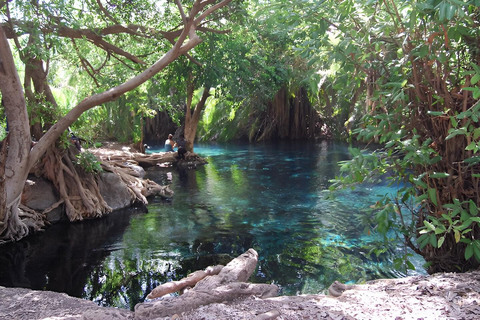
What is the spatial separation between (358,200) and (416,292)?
280 inches

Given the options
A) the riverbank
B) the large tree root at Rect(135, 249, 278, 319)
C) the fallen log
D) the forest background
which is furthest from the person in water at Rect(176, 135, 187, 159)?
the riverbank

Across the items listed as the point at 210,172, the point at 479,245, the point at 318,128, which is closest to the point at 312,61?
the point at 479,245

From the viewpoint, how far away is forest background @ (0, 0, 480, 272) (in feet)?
12.1

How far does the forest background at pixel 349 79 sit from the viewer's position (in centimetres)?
370

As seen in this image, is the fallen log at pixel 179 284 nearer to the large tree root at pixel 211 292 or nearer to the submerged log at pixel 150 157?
the large tree root at pixel 211 292

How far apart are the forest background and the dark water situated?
2.88ft

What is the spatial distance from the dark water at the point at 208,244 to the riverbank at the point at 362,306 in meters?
0.82

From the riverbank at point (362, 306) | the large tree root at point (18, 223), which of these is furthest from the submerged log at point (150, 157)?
the riverbank at point (362, 306)

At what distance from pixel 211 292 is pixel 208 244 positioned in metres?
3.98

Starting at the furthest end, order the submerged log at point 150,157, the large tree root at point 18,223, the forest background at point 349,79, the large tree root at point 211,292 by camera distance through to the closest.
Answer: the submerged log at point 150,157 < the large tree root at point 18,223 < the forest background at point 349,79 < the large tree root at point 211,292

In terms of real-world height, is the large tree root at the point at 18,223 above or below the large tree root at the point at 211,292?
below

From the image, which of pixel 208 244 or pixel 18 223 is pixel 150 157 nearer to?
pixel 18 223

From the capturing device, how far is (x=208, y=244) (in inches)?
293

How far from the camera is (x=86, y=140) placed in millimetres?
10211
